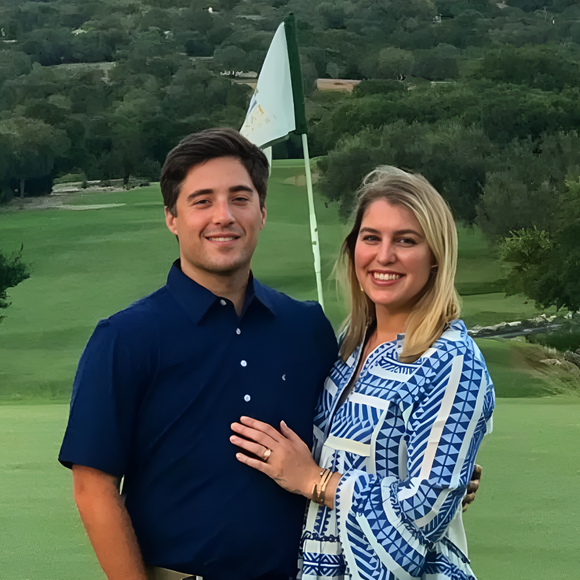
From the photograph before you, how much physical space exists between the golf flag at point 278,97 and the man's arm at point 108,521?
7.67 feet

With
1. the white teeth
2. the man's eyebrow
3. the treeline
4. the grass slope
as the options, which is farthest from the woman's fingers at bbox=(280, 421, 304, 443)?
the grass slope

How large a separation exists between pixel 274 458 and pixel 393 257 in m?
0.43

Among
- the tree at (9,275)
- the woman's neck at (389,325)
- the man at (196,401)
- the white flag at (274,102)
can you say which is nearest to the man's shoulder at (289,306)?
the man at (196,401)

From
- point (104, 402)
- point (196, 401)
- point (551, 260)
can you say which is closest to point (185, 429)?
point (196, 401)

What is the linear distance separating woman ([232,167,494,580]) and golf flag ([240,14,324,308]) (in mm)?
2097

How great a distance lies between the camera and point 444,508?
1.38 metres

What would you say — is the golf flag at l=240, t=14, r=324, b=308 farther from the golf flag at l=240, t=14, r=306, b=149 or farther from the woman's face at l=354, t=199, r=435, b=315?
the woman's face at l=354, t=199, r=435, b=315

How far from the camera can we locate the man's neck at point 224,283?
1505 mm

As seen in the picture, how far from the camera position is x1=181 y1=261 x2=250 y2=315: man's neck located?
150 cm

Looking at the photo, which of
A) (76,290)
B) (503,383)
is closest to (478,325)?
(503,383)

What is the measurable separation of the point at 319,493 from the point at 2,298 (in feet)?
54.6

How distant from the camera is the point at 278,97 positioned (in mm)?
3758

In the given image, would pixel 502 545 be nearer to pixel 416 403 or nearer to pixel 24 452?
pixel 416 403

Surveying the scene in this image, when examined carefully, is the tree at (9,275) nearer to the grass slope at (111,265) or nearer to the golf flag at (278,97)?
the grass slope at (111,265)
